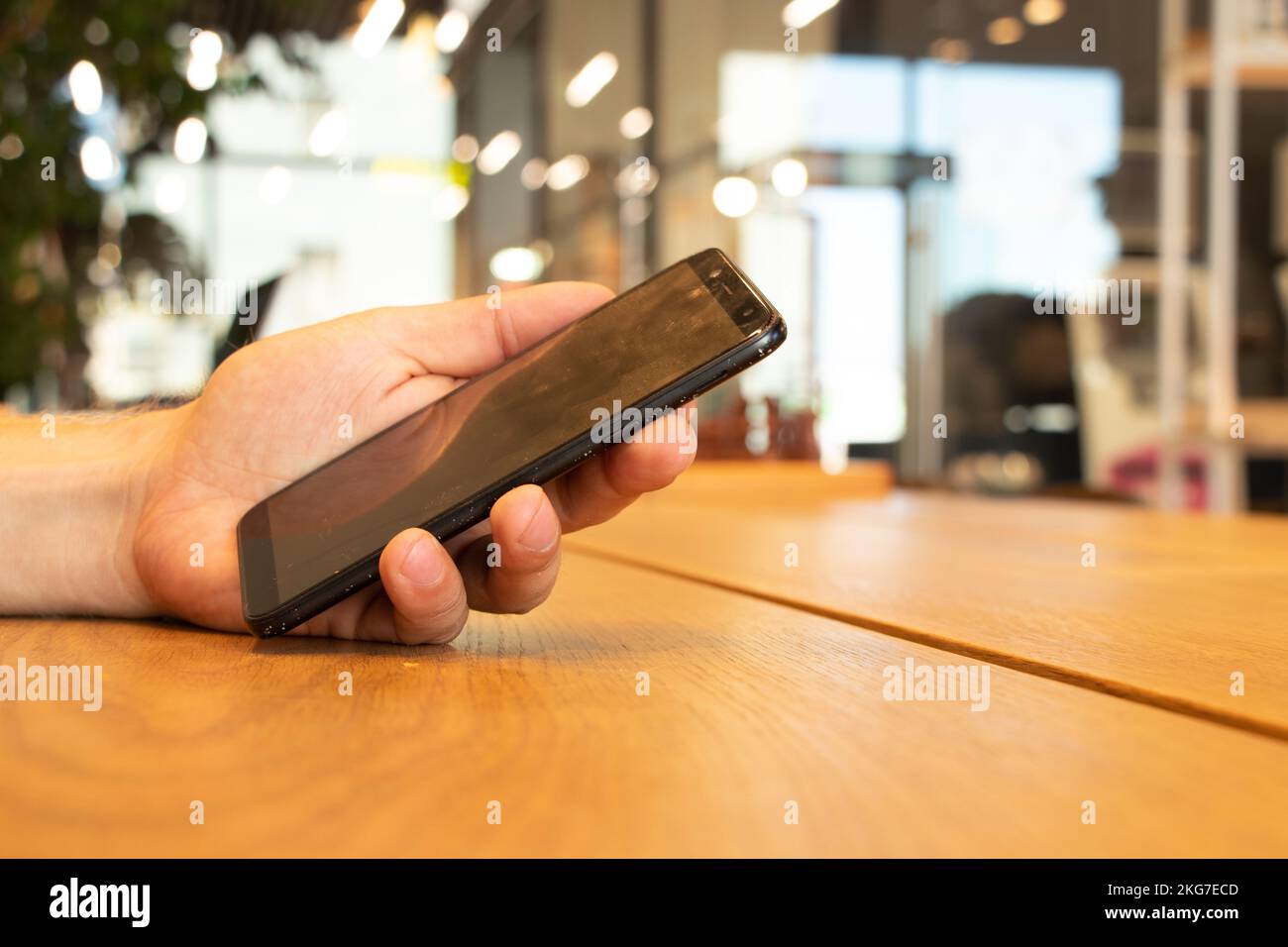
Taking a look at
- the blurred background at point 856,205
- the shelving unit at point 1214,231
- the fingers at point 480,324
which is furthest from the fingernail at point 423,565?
the shelving unit at point 1214,231

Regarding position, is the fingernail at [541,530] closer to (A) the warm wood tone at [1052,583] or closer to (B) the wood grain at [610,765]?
(B) the wood grain at [610,765]

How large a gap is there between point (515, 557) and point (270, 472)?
154 mm

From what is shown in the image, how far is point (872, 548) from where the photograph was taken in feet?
3.29

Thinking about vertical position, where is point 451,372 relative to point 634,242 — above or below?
below

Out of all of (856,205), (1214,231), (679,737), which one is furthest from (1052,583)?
(856,205)

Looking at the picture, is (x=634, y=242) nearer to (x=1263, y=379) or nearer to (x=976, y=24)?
(x=976, y=24)

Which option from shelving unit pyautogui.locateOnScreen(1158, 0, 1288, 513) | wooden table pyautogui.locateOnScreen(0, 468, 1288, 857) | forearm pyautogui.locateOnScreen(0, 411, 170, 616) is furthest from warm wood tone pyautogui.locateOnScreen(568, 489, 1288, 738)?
shelving unit pyautogui.locateOnScreen(1158, 0, 1288, 513)

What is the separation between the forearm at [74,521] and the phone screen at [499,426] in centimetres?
10

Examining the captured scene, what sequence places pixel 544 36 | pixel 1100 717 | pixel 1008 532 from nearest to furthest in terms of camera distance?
pixel 1100 717 → pixel 1008 532 → pixel 544 36

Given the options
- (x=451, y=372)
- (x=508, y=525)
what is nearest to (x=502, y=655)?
(x=508, y=525)

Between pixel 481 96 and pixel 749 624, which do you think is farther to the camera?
pixel 481 96

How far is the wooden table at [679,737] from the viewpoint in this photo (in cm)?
22
